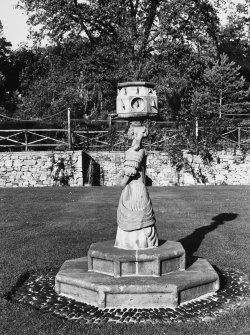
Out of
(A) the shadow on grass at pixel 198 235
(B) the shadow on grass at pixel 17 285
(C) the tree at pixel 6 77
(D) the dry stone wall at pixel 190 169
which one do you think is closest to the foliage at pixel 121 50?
(D) the dry stone wall at pixel 190 169

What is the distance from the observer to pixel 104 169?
19375 millimetres

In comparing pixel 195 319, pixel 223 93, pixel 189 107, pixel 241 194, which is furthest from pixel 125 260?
pixel 223 93

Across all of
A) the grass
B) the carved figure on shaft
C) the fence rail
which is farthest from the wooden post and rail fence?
the carved figure on shaft

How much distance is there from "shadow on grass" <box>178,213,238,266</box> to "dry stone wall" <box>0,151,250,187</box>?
7.36 meters

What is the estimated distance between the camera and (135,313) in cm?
550

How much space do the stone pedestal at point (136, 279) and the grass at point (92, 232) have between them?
0.53 m

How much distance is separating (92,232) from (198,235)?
2.16 meters

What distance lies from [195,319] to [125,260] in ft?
3.81

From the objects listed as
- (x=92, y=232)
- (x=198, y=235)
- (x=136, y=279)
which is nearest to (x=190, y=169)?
A: (x=198, y=235)

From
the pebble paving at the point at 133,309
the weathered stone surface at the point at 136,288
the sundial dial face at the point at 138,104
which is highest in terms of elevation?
the sundial dial face at the point at 138,104

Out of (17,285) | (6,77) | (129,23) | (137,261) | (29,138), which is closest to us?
(137,261)

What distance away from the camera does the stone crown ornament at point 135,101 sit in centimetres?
607

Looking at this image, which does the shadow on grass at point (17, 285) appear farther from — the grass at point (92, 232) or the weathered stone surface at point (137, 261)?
the weathered stone surface at point (137, 261)

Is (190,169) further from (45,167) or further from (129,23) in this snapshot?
(129,23)
